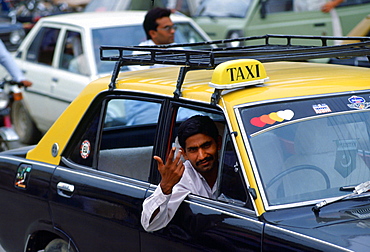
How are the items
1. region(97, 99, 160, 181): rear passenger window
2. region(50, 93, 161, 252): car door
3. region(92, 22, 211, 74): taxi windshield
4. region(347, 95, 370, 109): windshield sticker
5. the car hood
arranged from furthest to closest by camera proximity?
1. region(92, 22, 211, 74): taxi windshield
2. region(97, 99, 160, 181): rear passenger window
3. region(50, 93, 161, 252): car door
4. region(347, 95, 370, 109): windshield sticker
5. the car hood

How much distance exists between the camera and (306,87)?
3.46m

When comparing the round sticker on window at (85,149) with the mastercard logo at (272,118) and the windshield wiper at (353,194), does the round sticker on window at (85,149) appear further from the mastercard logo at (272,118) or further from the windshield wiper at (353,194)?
the windshield wiper at (353,194)

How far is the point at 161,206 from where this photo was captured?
332cm

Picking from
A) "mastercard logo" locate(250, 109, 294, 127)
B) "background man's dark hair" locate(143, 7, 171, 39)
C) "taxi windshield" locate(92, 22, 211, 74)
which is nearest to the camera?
"mastercard logo" locate(250, 109, 294, 127)

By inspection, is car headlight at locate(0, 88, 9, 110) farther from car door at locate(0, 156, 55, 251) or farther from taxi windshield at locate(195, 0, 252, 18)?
taxi windshield at locate(195, 0, 252, 18)

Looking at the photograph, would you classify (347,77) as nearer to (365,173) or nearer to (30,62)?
(365,173)

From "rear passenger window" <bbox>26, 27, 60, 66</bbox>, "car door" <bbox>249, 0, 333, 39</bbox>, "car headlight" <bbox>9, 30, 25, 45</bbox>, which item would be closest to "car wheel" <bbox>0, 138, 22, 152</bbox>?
"rear passenger window" <bbox>26, 27, 60, 66</bbox>

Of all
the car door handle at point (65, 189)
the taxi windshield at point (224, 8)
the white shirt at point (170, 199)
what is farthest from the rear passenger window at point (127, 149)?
the taxi windshield at point (224, 8)

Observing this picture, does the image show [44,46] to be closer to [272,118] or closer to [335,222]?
[272,118]

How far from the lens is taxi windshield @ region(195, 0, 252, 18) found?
13.4 metres

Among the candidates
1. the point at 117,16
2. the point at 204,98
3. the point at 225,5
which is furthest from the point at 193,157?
the point at 225,5

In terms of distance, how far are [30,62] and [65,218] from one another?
602 cm

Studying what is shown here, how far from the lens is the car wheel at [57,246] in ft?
13.6

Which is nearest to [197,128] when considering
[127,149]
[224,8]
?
[127,149]
